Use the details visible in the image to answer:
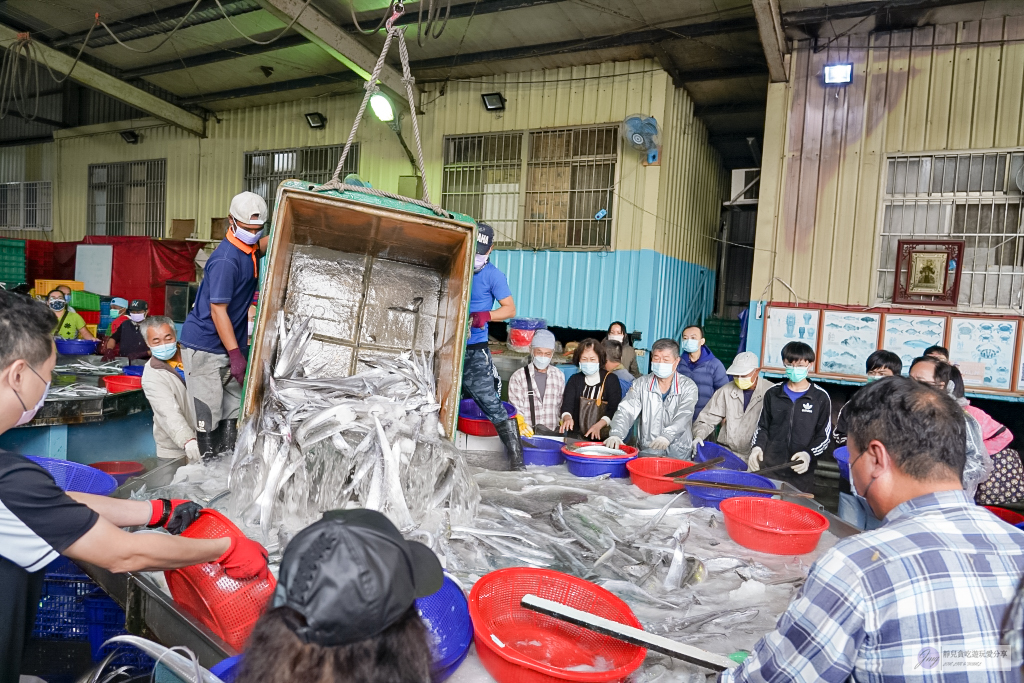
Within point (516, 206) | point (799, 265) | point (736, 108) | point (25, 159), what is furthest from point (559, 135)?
A: point (25, 159)

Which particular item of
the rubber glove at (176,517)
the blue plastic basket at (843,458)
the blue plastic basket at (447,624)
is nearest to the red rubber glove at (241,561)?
the rubber glove at (176,517)

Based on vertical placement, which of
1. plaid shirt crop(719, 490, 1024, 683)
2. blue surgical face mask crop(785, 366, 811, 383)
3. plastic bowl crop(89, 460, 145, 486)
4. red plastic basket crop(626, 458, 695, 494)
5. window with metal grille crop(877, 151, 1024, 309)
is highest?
window with metal grille crop(877, 151, 1024, 309)

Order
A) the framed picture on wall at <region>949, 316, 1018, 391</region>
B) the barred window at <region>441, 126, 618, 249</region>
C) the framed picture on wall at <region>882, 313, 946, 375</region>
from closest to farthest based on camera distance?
1. the framed picture on wall at <region>949, 316, 1018, 391</region>
2. the framed picture on wall at <region>882, 313, 946, 375</region>
3. the barred window at <region>441, 126, 618, 249</region>

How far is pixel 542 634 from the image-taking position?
1.94 m

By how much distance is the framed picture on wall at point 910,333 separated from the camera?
7160 mm

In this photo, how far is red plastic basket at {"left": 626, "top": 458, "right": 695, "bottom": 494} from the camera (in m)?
3.29

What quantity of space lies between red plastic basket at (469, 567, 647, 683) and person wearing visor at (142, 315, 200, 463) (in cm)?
244

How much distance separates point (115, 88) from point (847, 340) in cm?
1301

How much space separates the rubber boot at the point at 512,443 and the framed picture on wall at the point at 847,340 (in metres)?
5.51

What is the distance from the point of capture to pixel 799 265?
7.84 meters

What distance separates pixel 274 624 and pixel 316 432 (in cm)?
209

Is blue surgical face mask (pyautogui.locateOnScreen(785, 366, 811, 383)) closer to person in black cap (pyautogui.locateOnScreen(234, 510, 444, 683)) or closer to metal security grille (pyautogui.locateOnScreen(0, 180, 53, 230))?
person in black cap (pyautogui.locateOnScreen(234, 510, 444, 683))

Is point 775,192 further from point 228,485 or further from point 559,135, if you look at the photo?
point 228,485

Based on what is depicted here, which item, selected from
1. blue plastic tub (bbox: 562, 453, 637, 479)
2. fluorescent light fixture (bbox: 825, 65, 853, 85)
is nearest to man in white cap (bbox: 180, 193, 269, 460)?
blue plastic tub (bbox: 562, 453, 637, 479)
